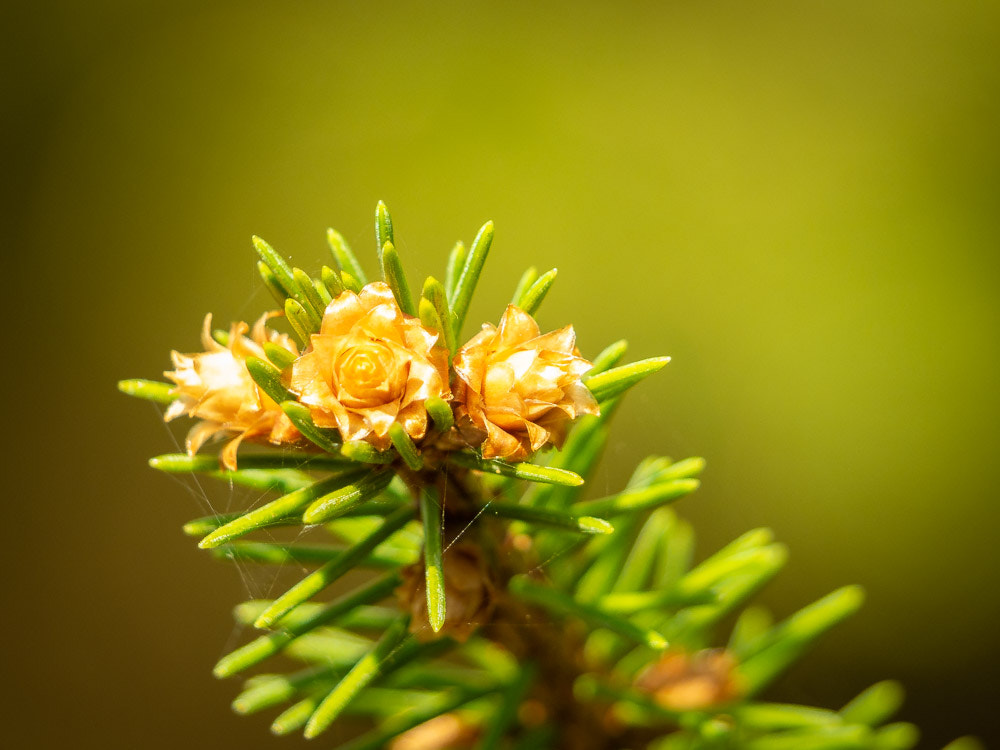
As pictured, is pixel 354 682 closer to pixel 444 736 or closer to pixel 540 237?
pixel 444 736

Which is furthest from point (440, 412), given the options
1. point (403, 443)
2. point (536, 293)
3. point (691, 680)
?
point (691, 680)

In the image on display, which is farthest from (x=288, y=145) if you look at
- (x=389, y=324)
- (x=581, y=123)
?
(x=389, y=324)

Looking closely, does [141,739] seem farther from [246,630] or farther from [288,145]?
[288,145]

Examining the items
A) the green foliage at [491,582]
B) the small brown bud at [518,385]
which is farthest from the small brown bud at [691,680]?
the small brown bud at [518,385]

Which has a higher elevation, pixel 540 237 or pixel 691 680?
pixel 540 237

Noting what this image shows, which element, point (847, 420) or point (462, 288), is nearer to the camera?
point (462, 288)

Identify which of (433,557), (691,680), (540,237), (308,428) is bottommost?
(691,680)

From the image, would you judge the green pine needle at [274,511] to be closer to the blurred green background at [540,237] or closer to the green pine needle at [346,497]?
the green pine needle at [346,497]
